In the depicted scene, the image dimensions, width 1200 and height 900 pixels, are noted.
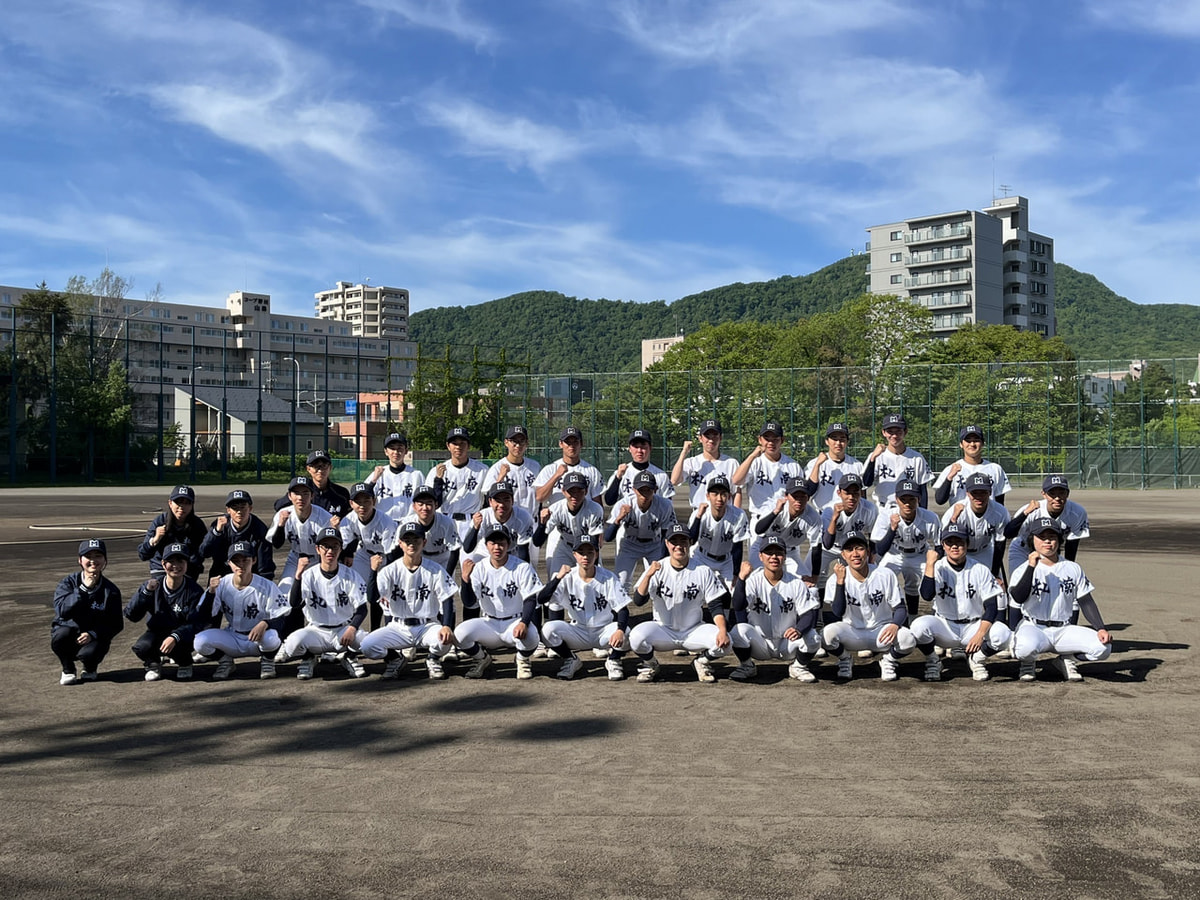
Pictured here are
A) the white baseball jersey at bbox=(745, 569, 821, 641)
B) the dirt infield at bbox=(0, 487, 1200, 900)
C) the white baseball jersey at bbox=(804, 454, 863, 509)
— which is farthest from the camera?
the white baseball jersey at bbox=(804, 454, 863, 509)

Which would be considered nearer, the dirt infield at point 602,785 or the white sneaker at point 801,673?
the dirt infield at point 602,785

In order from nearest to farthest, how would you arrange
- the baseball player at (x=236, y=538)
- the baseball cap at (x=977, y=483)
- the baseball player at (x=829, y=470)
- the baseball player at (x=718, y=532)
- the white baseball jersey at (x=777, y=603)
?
the white baseball jersey at (x=777, y=603), the baseball player at (x=236, y=538), the baseball cap at (x=977, y=483), the baseball player at (x=718, y=532), the baseball player at (x=829, y=470)

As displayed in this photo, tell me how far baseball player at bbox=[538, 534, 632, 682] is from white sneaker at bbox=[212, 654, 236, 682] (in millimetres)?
2922

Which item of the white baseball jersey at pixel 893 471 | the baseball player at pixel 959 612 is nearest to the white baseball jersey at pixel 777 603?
the baseball player at pixel 959 612

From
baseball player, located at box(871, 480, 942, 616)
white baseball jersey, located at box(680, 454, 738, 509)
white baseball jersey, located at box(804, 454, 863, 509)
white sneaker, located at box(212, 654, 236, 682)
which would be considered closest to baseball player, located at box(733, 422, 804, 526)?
white baseball jersey, located at box(680, 454, 738, 509)

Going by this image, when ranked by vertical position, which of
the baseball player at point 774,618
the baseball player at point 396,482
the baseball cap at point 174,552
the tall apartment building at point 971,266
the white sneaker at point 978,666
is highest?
the tall apartment building at point 971,266

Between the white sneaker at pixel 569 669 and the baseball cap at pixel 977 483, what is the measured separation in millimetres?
4385

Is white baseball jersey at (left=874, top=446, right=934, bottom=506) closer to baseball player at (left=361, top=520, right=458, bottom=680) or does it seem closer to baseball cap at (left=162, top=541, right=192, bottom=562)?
baseball player at (left=361, top=520, right=458, bottom=680)

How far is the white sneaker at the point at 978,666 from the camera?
29.9 ft

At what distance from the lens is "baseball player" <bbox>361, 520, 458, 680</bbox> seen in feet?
30.9

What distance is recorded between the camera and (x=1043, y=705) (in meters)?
8.16

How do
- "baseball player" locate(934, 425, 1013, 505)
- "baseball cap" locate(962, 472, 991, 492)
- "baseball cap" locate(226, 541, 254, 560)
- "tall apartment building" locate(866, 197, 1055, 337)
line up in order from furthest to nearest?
"tall apartment building" locate(866, 197, 1055, 337) → "baseball player" locate(934, 425, 1013, 505) → "baseball cap" locate(962, 472, 991, 492) → "baseball cap" locate(226, 541, 254, 560)

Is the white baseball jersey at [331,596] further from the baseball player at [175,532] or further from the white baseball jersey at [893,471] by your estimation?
the white baseball jersey at [893,471]

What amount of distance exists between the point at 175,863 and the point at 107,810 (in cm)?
102
